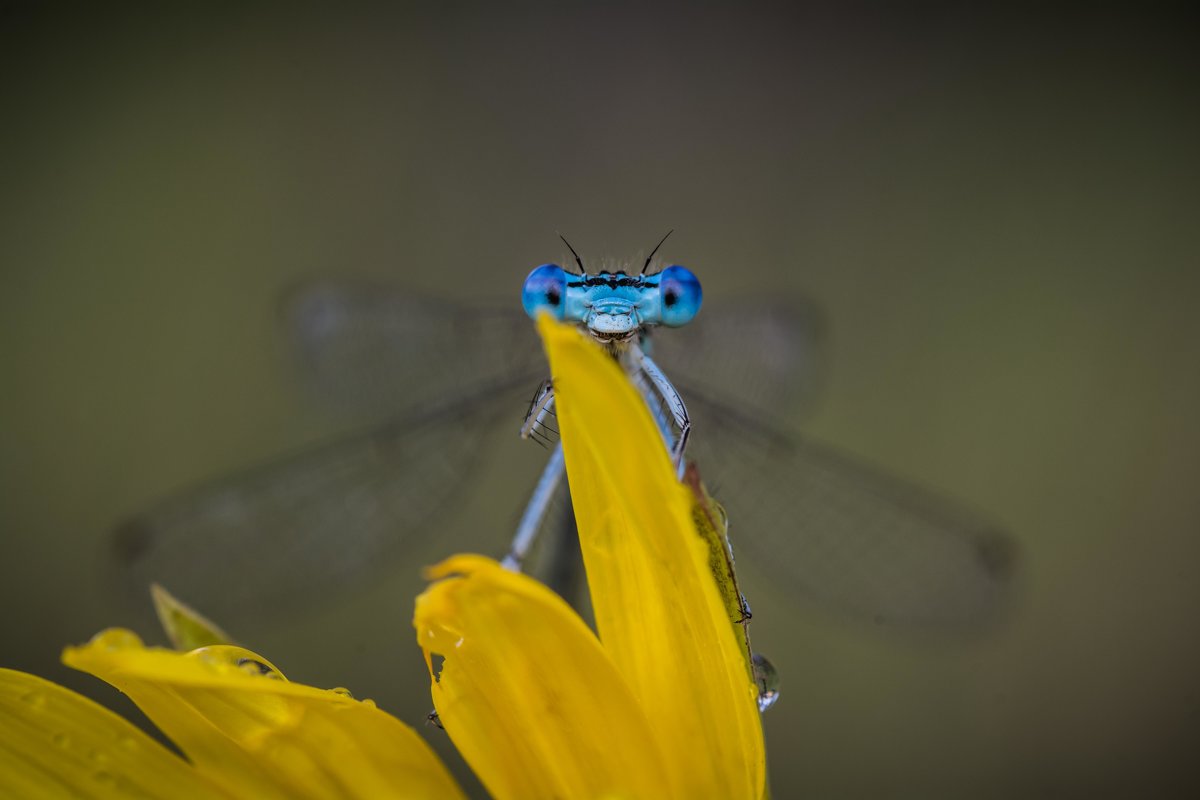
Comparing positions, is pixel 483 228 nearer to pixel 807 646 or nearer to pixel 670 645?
pixel 807 646

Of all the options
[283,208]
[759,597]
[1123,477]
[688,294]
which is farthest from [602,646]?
[283,208]

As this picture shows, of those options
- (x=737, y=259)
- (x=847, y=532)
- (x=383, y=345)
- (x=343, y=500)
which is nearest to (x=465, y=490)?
(x=343, y=500)

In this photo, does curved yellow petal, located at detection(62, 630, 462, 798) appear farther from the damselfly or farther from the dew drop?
the damselfly

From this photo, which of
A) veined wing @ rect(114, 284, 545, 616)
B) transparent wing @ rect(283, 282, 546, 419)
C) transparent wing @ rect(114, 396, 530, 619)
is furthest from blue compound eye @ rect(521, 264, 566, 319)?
transparent wing @ rect(283, 282, 546, 419)

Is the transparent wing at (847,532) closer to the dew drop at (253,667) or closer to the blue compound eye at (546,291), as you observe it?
the blue compound eye at (546,291)

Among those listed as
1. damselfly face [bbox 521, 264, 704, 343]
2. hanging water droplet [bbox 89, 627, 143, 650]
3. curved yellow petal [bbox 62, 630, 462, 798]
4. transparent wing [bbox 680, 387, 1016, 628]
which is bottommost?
transparent wing [bbox 680, 387, 1016, 628]

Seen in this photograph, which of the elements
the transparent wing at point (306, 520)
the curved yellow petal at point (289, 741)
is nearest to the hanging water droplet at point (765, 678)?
the curved yellow petal at point (289, 741)
